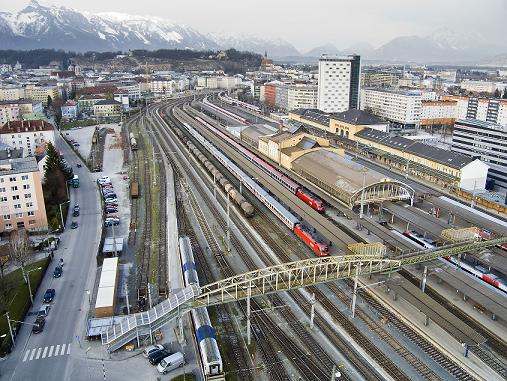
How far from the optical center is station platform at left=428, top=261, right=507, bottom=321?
29.8 meters

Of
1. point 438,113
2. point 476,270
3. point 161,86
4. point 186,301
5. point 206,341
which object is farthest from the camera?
point 161,86

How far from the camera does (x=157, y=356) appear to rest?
26766 mm

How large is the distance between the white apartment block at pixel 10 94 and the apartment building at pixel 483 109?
136m

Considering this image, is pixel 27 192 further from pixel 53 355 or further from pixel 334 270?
pixel 334 270

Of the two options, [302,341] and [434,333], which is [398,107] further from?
[302,341]

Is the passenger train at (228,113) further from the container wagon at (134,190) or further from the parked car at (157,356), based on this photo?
the parked car at (157,356)

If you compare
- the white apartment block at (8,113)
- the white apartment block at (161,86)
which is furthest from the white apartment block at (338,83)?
the white apartment block at (161,86)

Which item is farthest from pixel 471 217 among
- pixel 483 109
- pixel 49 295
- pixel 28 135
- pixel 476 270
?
pixel 483 109

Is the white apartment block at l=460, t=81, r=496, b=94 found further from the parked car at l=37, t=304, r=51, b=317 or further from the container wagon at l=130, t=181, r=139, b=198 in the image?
the parked car at l=37, t=304, r=51, b=317

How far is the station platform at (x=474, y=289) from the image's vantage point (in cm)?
2983

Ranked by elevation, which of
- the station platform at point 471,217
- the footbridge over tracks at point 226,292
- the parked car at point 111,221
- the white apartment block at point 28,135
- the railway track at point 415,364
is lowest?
the railway track at point 415,364

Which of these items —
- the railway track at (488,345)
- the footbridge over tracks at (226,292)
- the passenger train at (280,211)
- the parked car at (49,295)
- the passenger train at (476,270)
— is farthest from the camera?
the passenger train at (280,211)

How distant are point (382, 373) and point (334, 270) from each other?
854 centimetres

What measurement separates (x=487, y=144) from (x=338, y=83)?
6161cm
